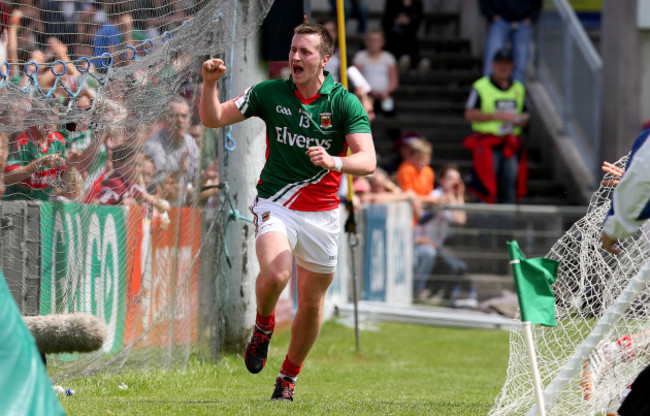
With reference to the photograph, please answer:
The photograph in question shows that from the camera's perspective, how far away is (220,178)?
9477 millimetres

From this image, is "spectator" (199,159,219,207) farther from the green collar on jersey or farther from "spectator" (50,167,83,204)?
the green collar on jersey

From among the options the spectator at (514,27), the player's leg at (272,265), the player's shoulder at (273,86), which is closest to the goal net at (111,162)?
the player's shoulder at (273,86)

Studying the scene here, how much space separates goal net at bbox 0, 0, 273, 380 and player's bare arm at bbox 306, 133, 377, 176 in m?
1.61

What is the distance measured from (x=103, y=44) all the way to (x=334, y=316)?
6.97 meters

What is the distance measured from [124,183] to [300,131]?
6.02 feet

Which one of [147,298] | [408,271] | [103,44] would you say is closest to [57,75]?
Result: [103,44]

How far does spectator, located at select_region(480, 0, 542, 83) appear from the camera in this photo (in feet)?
58.7

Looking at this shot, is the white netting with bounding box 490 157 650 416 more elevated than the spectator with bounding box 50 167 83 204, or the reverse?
the spectator with bounding box 50 167 83 204

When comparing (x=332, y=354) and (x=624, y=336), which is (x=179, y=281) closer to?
(x=332, y=354)

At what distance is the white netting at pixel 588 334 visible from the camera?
5.87 metres

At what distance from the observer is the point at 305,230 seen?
7055 mm

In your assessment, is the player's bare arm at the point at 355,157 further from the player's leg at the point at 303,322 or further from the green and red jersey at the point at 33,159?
the green and red jersey at the point at 33,159

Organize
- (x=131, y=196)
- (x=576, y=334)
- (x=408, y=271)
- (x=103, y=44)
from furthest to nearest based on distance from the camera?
(x=408, y=271) → (x=131, y=196) → (x=103, y=44) → (x=576, y=334)

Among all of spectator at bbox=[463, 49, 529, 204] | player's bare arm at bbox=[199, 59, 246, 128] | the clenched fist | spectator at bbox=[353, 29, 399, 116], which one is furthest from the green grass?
spectator at bbox=[353, 29, 399, 116]
